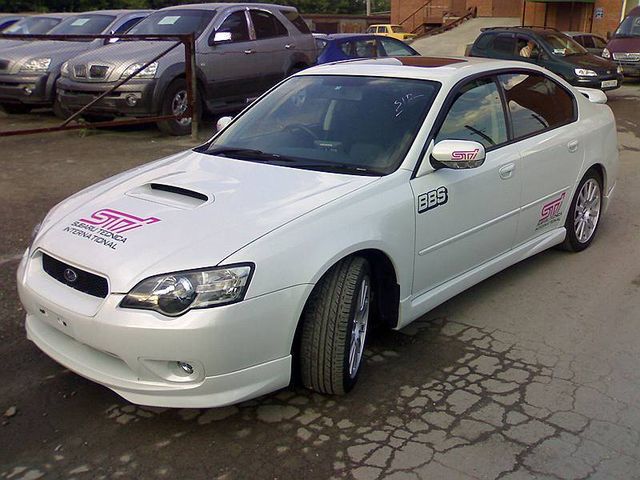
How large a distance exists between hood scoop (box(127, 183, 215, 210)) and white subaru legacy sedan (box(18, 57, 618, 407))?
0.01 meters

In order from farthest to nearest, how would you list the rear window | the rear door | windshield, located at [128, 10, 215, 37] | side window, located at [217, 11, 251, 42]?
the rear window
side window, located at [217, 11, 251, 42]
windshield, located at [128, 10, 215, 37]
the rear door

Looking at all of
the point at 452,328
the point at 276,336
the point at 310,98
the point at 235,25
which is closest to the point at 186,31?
the point at 235,25

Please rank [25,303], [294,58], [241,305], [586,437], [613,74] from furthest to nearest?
[613,74], [294,58], [25,303], [586,437], [241,305]

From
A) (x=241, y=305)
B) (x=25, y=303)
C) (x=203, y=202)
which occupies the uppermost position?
(x=203, y=202)

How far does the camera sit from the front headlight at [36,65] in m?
11.5

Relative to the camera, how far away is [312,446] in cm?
313

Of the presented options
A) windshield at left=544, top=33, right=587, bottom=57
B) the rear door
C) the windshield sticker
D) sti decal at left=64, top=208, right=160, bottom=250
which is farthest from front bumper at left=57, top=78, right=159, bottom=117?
windshield at left=544, top=33, right=587, bottom=57

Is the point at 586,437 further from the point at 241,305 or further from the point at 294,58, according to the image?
the point at 294,58

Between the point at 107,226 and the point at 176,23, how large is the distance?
28.0 ft

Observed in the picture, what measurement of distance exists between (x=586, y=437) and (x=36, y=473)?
95.3 inches

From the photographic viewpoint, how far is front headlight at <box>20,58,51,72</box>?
11461 millimetres

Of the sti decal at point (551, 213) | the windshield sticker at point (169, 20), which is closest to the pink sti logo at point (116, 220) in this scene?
the sti decal at point (551, 213)

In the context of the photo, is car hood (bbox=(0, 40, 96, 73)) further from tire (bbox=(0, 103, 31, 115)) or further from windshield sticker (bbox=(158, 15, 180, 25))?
windshield sticker (bbox=(158, 15, 180, 25))

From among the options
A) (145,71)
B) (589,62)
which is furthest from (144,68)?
(589,62)
